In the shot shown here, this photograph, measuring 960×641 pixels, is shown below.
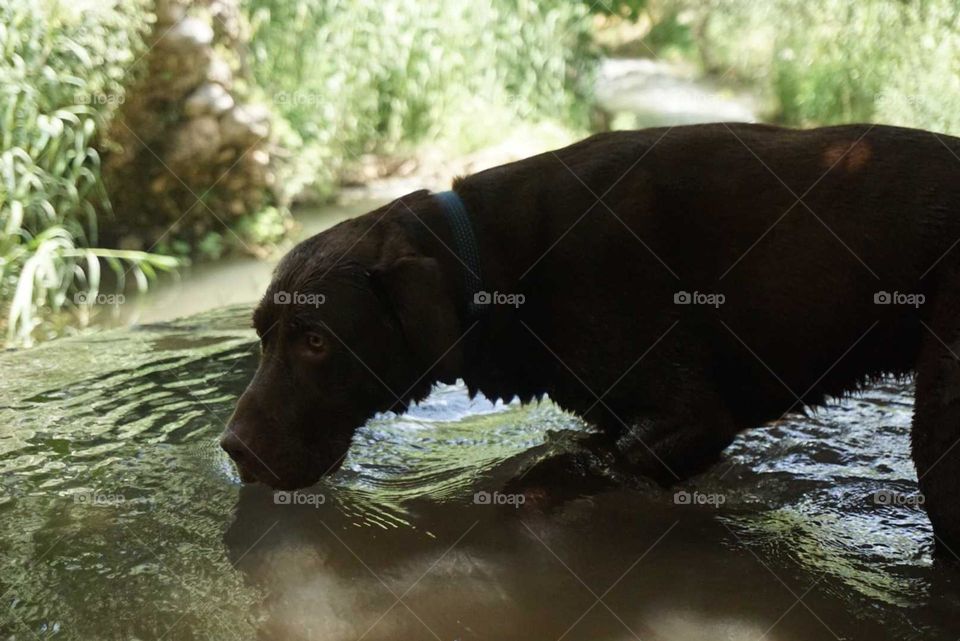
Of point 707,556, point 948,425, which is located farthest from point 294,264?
point 948,425

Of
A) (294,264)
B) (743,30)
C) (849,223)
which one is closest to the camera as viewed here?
(849,223)

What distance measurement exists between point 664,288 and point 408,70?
8517 millimetres

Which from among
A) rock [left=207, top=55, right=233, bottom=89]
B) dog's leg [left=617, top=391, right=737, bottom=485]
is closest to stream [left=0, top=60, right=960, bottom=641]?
dog's leg [left=617, top=391, right=737, bottom=485]

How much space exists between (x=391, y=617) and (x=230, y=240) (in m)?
6.32

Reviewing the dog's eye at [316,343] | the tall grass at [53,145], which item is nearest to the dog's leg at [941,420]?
the dog's eye at [316,343]

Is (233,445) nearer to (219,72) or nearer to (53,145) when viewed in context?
(53,145)

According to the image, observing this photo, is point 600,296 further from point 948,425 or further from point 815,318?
point 948,425

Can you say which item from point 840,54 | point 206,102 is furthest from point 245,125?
point 840,54

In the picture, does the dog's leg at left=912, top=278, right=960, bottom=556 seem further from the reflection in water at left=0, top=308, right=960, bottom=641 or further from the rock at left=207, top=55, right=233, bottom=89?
the rock at left=207, top=55, right=233, bottom=89

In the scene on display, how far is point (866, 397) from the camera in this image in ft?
15.6

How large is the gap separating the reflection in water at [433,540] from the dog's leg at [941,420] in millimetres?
284

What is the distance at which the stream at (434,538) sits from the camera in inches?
105

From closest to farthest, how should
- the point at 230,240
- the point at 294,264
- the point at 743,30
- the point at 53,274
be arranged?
the point at 294,264 < the point at 53,274 < the point at 230,240 < the point at 743,30

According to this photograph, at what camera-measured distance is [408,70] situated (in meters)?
11.0
